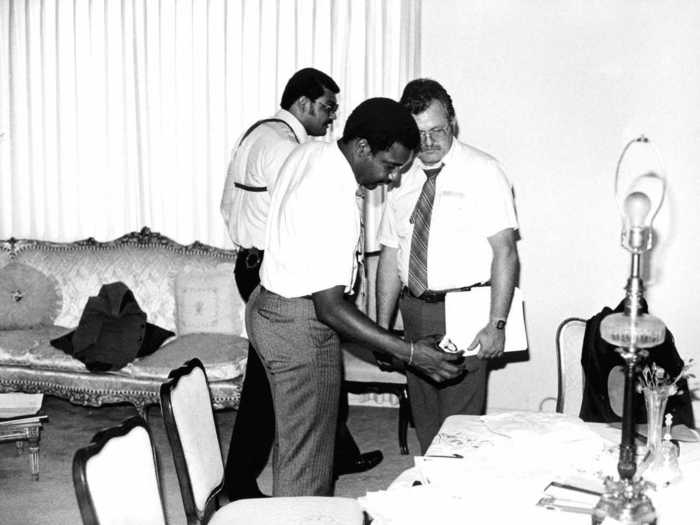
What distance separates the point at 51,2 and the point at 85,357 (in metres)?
2.27

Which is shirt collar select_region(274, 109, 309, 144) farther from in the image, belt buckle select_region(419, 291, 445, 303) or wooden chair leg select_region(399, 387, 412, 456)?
wooden chair leg select_region(399, 387, 412, 456)

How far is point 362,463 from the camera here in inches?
168

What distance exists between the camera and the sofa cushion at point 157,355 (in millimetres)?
4539

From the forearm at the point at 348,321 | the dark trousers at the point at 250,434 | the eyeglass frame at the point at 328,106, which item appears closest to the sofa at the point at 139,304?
the dark trousers at the point at 250,434

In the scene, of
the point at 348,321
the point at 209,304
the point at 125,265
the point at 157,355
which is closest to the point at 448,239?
the point at 348,321

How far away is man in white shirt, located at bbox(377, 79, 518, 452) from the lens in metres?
3.22

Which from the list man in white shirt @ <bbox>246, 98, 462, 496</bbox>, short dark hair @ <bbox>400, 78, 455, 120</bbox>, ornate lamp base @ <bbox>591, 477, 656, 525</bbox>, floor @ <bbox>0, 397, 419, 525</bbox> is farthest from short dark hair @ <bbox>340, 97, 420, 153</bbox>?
floor @ <bbox>0, 397, 419, 525</bbox>

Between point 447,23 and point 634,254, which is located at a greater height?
point 447,23

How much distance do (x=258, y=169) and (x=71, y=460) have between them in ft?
5.46

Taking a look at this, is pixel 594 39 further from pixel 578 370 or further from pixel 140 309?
pixel 140 309

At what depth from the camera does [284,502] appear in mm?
2609

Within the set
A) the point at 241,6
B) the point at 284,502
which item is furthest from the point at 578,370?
the point at 241,6

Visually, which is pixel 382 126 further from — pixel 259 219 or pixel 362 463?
pixel 362 463

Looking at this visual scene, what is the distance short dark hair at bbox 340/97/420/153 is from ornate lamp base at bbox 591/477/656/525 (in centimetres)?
116
